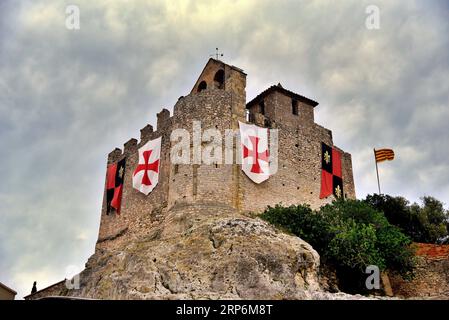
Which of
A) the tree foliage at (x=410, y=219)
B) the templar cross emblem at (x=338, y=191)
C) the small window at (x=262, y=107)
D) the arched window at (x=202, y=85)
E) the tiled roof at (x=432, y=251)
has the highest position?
the arched window at (x=202, y=85)

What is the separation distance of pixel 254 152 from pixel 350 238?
22.6ft

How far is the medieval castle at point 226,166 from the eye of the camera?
24156 mm

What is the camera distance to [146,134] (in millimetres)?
31562

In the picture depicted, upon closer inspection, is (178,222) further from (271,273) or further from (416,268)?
(416,268)

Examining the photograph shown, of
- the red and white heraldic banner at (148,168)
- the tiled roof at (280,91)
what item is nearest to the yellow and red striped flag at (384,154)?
the tiled roof at (280,91)

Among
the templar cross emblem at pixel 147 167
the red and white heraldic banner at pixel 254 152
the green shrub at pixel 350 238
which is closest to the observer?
the green shrub at pixel 350 238

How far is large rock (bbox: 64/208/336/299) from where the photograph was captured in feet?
53.5

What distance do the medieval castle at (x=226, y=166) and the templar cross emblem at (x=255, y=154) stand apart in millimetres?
785

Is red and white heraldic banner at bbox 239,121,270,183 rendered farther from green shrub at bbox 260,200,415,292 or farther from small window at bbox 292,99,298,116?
small window at bbox 292,99,298,116

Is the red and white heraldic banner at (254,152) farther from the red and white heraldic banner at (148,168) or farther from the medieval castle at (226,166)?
the red and white heraldic banner at (148,168)

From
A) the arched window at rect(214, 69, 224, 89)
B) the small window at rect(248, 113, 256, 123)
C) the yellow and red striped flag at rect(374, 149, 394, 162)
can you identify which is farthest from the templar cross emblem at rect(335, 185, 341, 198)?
the arched window at rect(214, 69, 224, 89)

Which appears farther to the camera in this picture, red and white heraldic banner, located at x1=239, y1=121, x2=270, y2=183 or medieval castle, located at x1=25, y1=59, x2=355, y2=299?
red and white heraldic banner, located at x1=239, y1=121, x2=270, y2=183
